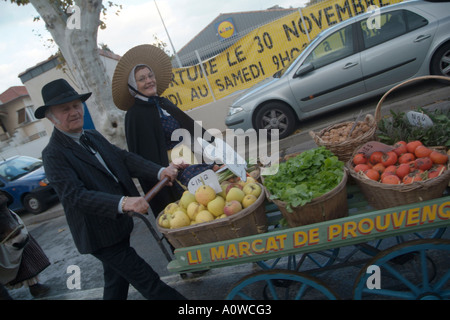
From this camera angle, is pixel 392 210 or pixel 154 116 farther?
pixel 154 116

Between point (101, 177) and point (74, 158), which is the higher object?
point (74, 158)

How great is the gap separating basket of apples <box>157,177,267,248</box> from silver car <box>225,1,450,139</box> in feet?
14.9

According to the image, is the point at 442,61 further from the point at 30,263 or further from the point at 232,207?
the point at 30,263

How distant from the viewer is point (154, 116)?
2736 millimetres

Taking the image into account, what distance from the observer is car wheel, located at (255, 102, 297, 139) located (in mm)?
6297

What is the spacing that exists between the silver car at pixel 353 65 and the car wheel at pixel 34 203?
17.0 feet

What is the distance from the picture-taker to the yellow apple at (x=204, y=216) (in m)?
1.82

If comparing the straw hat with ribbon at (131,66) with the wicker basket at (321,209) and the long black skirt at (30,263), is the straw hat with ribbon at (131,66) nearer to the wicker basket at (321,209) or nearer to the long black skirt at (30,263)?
the wicker basket at (321,209)

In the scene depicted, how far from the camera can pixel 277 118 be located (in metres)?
6.37

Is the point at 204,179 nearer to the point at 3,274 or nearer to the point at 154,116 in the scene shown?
the point at 154,116

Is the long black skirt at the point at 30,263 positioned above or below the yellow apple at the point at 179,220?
below

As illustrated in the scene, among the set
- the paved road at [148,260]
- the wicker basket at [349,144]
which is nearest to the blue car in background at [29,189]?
the paved road at [148,260]
